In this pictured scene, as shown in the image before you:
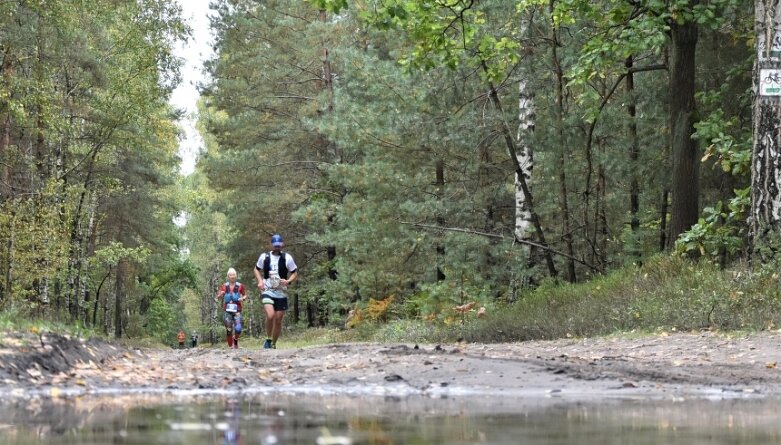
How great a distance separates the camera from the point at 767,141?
43.5 ft

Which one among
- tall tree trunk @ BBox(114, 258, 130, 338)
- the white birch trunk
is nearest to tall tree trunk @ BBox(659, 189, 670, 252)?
the white birch trunk

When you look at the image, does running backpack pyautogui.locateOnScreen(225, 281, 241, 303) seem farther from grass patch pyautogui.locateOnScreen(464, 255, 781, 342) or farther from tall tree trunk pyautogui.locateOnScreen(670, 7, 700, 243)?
tall tree trunk pyautogui.locateOnScreen(670, 7, 700, 243)

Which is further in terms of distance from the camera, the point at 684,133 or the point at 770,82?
the point at 684,133

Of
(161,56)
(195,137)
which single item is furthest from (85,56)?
(195,137)

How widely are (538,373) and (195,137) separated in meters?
71.7

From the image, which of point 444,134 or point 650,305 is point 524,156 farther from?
point 650,305

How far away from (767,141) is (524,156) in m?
8.46

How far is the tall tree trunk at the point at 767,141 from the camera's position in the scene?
42.8 feet

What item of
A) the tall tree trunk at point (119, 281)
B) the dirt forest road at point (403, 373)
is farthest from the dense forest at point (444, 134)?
the tall tree trunk at point (119, 281)

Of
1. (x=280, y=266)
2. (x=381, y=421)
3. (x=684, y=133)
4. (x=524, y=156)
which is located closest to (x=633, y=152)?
(x=524, y=156)

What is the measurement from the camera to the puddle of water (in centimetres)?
425

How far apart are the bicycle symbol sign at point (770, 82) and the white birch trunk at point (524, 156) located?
700 centimetres

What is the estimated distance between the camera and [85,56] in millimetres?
29609

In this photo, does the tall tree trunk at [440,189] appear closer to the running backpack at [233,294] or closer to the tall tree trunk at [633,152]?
the tall tree trunk at [633,152]
